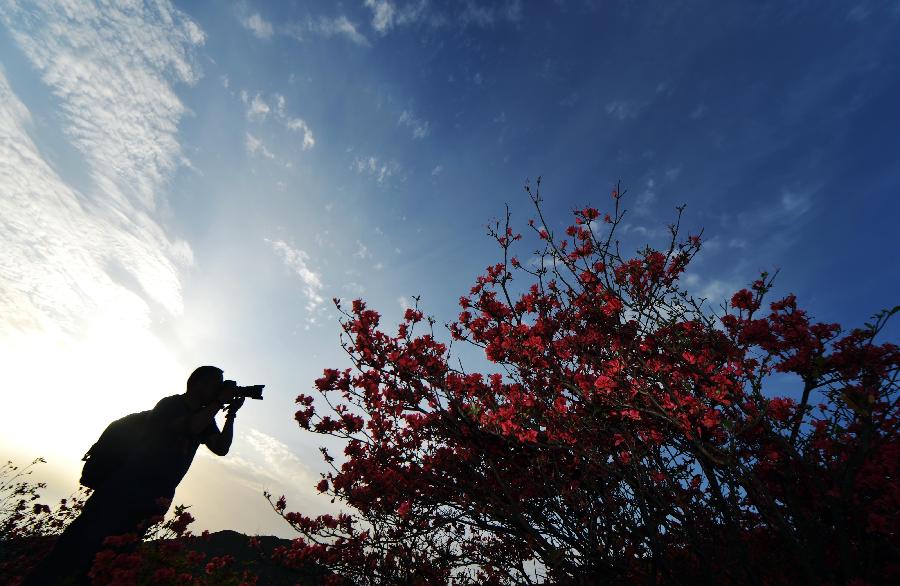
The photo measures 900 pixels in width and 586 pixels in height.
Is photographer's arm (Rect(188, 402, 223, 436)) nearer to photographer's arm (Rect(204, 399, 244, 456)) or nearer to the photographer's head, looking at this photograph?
the photographer's head

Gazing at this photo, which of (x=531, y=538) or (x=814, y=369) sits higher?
(x=814, y=369)

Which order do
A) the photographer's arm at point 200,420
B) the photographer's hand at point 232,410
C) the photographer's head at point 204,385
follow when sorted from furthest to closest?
the photographer's hand at point 232,410, the photographer's head at point 204,385, the photographer's arm at point 200,420

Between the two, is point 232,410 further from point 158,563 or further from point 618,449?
point 618,449

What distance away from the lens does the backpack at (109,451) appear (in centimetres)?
317

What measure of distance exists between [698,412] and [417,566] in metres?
4.88

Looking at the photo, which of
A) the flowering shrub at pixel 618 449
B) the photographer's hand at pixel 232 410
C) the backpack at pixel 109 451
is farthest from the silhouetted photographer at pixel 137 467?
the flowering shrub at pixel 618 449

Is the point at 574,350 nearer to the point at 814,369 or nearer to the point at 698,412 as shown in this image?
the point at 698,412

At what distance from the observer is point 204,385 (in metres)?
3.66

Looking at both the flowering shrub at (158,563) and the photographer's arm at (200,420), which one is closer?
the flowering shrub at (158,563)

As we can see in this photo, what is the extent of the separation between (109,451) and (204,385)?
0.82 metres

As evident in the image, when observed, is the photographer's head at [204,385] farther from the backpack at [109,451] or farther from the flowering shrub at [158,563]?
the flowering shrub at [158,563]

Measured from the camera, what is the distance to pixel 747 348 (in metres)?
5.41

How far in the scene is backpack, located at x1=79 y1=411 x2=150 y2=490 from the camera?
3.17 metres

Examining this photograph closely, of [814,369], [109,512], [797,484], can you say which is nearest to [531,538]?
[797,484]
